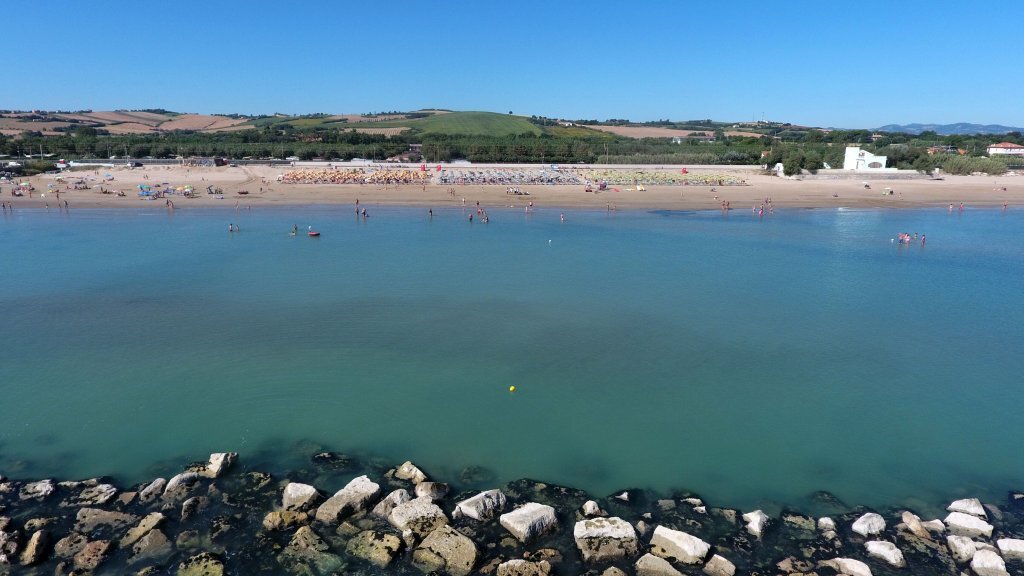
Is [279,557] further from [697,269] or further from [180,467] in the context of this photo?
[697,269]

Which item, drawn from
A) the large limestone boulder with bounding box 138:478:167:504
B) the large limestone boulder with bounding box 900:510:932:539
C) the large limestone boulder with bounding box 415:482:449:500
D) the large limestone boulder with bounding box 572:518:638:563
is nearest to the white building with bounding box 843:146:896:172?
the large limestone boulder with bounding box 900:510:932:539

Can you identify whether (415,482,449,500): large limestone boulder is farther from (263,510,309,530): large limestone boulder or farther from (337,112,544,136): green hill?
(337,112,544,136): green hill

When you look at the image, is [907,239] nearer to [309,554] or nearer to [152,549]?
[309,554]

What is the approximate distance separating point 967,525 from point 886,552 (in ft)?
5.68

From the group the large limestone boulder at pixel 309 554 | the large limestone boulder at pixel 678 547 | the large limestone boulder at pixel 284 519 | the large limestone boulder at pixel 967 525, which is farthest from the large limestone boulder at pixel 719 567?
the large limestone boulder at pixel 284 519

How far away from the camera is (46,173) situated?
57.3 meters

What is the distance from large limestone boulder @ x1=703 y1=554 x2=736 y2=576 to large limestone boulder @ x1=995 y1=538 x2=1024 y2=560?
156 inches

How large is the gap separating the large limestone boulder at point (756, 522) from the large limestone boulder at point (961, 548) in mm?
2472

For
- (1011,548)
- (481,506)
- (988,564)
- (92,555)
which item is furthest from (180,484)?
(1011,548)

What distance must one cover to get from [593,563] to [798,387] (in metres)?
8.38

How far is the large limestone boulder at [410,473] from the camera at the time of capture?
34.1 feet

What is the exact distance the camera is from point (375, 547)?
8734mm

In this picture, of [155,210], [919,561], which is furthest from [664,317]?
[155,210]

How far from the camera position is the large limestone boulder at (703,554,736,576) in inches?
325
